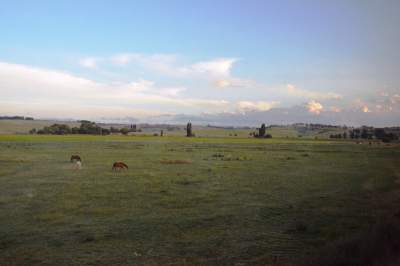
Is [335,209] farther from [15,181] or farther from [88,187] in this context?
[15,181]

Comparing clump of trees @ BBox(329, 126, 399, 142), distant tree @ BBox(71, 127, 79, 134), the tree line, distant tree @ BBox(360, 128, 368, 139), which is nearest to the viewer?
the tree line

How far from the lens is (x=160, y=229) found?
1259 cm

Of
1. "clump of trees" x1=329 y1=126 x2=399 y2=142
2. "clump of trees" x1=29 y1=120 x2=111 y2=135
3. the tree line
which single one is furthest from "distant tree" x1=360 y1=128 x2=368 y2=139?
"clump of trees" x1=29 y1=120 x2=111 y2=135

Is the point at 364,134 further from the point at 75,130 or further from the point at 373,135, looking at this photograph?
the point at 75,130

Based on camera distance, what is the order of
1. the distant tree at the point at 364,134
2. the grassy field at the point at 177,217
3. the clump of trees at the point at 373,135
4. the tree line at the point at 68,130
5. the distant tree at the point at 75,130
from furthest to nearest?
the distant tree at the point at 364,134
the distant tree at the point at 75,130
the clump of trees at the point at 373,135
the tree line at the point at 68,130
the grassy field at the point at 177,217

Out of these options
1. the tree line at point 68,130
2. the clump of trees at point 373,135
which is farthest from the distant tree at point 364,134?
the tree line at point 68,130

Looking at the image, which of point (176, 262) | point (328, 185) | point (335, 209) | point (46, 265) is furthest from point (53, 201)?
point (328, 185)

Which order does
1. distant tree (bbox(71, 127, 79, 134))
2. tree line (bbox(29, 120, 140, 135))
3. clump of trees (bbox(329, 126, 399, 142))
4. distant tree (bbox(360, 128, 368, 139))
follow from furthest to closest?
distant tree (bbox(360, 128, 368, 139)) < distant tree (bbox(71, 127, 79, 134)) < clump of trees (bbox(329, 126, 399, 142)) < tree line (bbox(29, 120, 140, 135))

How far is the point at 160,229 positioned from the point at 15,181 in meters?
14.7

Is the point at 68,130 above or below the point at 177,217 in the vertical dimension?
above

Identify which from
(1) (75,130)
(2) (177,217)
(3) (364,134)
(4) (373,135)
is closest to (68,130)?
(1) (75,130)

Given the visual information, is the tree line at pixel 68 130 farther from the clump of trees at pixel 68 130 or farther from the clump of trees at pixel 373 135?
the clump of trees at pixel 373 135

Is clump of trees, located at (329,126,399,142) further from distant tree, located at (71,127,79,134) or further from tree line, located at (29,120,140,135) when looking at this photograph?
distant tree, located at (71,127,79,134)

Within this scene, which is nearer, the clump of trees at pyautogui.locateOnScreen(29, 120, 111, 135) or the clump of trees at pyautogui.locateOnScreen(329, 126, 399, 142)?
the clump of trees at pyautogui.locateOnScreen(29, 120, 111, 135)
